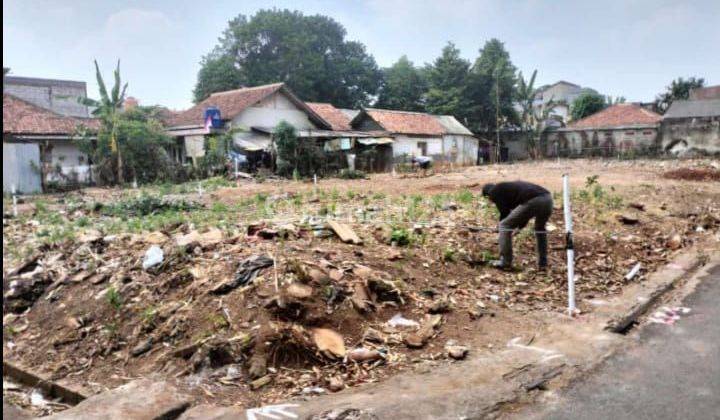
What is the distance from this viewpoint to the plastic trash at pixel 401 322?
4.89m

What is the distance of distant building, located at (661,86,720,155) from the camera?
3144 centimetres

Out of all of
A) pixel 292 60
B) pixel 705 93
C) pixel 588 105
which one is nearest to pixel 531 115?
pixel 588 105

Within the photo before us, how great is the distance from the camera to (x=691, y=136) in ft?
105

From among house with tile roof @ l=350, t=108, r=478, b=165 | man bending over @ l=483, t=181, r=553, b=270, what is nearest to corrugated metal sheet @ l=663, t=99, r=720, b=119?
house with tile roof @ l=350, t=108, r=478, b=165

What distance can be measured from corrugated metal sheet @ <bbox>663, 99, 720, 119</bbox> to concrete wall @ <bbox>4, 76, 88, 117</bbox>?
35485mm

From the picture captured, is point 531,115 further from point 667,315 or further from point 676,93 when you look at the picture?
point 667,315

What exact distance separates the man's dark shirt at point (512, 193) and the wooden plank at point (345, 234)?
1686 mm

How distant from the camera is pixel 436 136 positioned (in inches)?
1304

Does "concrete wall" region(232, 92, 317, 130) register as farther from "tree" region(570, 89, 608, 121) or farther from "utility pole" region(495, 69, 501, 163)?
"tree" region(570, 89, 608, 121)

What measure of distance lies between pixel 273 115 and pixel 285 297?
78.6 ft

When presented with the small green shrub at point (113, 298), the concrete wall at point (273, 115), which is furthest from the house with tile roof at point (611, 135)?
the small green shrub at point (113, 298)

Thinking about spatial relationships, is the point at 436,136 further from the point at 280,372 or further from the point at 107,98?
the point at 280,372

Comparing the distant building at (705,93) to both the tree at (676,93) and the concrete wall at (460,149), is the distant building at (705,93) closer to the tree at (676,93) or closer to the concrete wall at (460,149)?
the tree at (676,93)

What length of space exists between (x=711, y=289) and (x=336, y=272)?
13.9 ft
